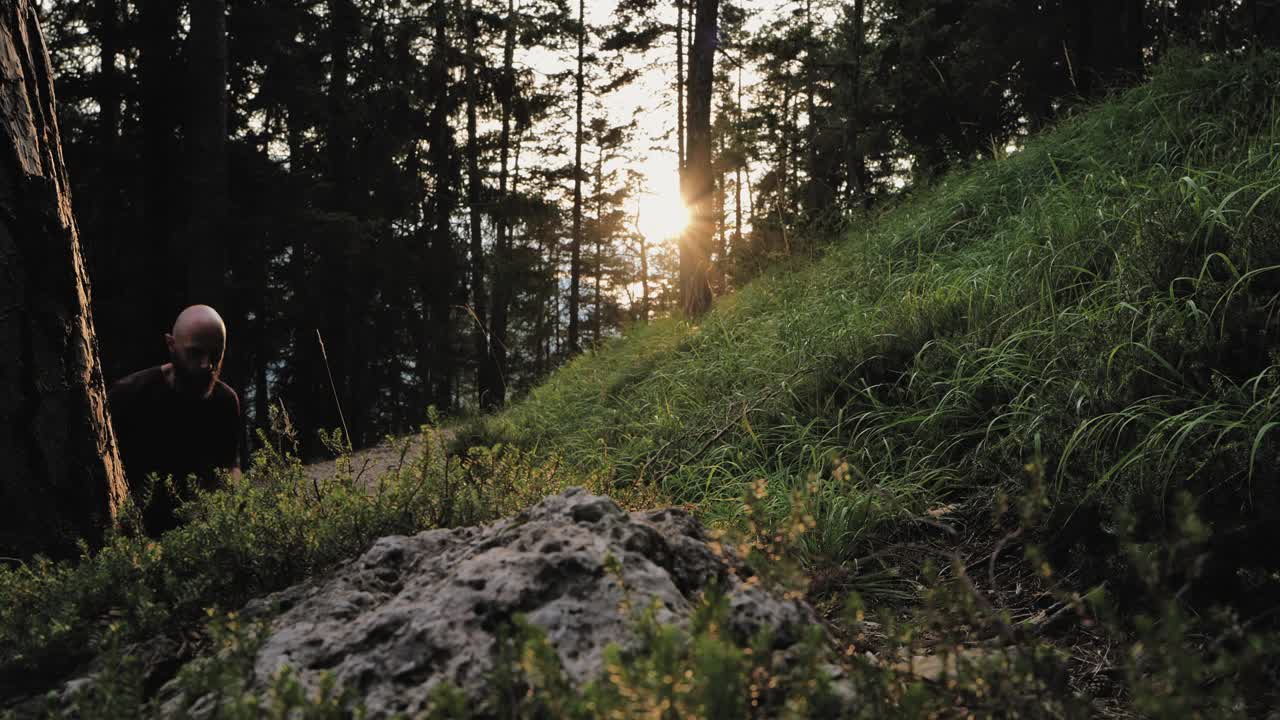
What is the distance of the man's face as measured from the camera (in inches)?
126

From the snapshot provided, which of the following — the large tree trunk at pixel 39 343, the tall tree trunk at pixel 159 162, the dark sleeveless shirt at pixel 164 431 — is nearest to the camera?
the large tree trunk at pixel 39 343

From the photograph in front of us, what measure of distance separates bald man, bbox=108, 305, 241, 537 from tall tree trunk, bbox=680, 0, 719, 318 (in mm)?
6257

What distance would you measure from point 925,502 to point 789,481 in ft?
2.19

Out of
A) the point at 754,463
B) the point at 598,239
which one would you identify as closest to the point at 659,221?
the point at 598,239

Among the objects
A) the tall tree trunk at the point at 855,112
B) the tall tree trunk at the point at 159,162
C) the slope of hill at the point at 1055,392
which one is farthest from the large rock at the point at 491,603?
the tall tree trunk at the point at 855,112

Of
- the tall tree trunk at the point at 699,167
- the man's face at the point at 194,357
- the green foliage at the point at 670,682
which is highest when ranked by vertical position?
the tall tree trunk at the point at 699,167

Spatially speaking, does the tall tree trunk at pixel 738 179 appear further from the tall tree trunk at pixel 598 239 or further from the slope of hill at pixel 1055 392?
the slope of hill at pixel 1055 392

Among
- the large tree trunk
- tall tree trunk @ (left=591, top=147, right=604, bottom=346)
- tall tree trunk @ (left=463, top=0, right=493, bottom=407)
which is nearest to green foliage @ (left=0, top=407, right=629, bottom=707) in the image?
the large tree trunk

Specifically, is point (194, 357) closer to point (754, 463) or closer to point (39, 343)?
point (39, 343)

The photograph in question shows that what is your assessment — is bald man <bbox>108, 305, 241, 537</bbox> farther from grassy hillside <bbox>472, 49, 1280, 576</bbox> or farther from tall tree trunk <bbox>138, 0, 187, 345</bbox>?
tall tree trunk <bbox>138, 0, 187, 345</bbox>

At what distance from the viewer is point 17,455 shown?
208cm

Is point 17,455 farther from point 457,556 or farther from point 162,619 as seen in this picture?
point 457,556

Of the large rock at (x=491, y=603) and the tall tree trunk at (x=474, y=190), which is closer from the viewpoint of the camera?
the large rock at (x=491, y=603)

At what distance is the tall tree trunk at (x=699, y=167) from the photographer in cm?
900
